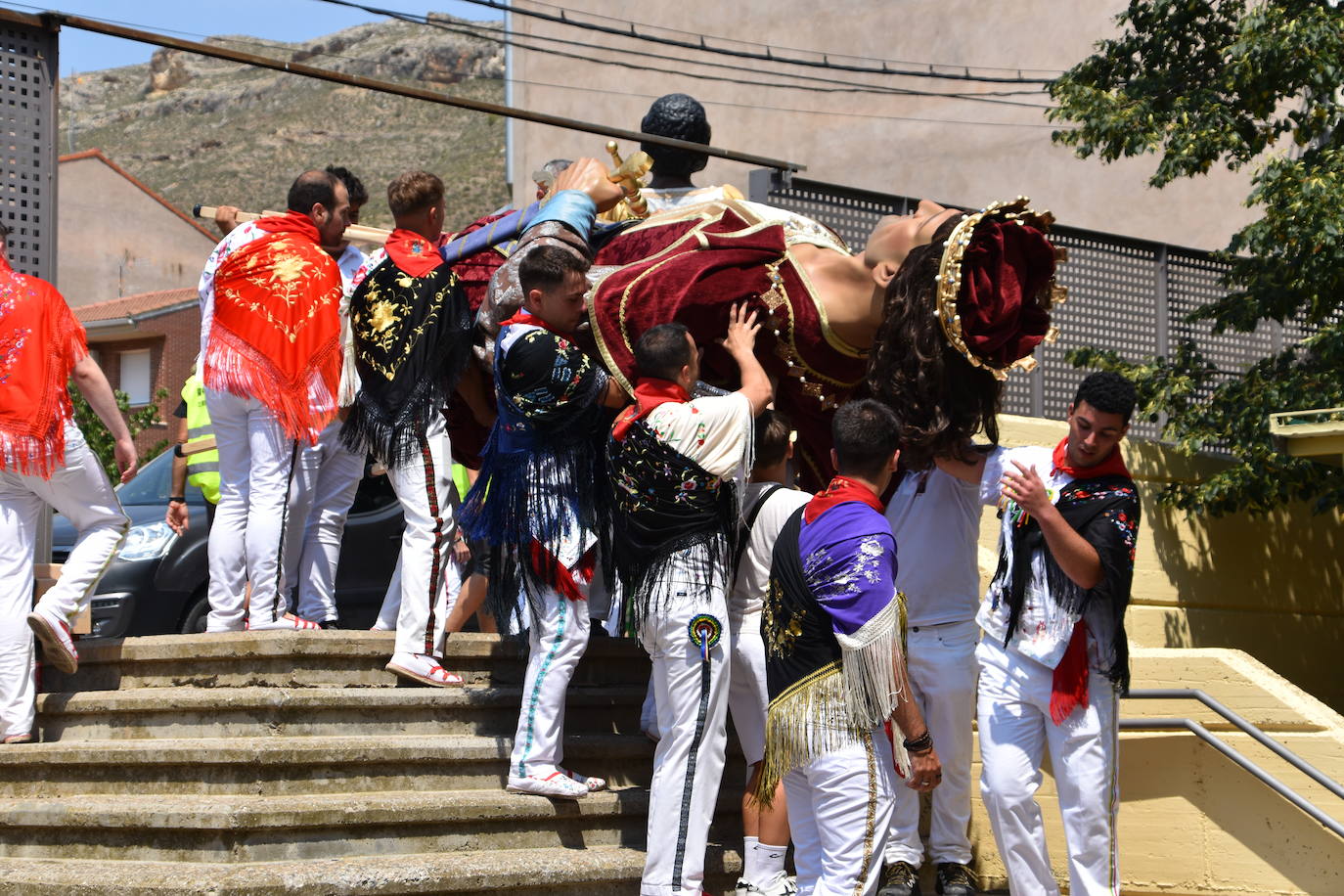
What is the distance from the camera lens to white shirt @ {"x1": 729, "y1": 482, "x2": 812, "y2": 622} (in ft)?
17.5

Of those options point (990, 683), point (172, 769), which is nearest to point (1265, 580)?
point (990, 683)

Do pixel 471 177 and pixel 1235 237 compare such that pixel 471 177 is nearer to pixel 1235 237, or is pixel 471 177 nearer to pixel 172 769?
pixel 1235 237

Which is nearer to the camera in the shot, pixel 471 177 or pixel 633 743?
pixel 633 743

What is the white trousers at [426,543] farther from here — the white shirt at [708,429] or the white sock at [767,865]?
the white sock at [767,865]

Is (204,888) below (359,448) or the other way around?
below

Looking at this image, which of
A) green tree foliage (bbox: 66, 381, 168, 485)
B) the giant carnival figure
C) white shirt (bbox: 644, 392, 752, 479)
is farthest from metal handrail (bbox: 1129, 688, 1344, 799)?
green tree foliage (bbox: 66, 381, 168, 485)

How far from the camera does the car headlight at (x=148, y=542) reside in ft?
27.2

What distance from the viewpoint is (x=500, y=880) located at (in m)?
4.85

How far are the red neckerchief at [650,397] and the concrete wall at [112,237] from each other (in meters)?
29.9

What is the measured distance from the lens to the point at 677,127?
233 inches

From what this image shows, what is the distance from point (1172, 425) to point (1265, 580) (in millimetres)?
1286

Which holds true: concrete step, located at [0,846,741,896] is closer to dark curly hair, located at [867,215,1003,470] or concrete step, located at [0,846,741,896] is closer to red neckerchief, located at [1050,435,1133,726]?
red neckerchief, located at [1050,435,1133,726]

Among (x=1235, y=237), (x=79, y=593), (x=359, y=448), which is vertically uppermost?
(x=1235, y=237)

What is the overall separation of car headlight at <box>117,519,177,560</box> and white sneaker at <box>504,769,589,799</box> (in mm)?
3912
